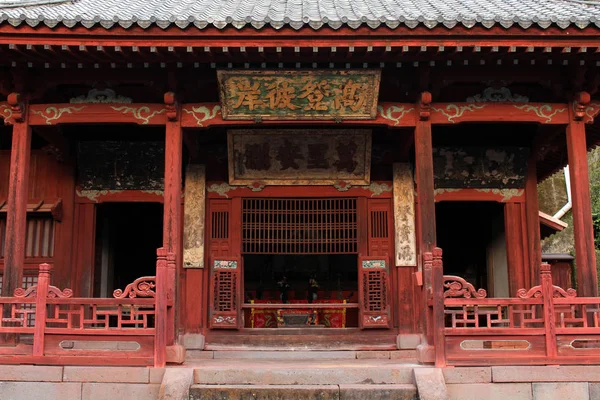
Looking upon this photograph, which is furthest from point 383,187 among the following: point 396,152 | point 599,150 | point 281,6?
point 599,150

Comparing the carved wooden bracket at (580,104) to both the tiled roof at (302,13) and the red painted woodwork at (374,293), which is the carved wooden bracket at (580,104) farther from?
the red painted woodwork at (374,293)

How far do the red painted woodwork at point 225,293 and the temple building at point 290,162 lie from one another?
3 cm

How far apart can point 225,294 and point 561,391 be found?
5.46 metres

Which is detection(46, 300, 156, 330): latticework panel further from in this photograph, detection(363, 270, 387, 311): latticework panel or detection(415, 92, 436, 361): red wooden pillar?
detection(415, 92, 436, 361): red wooden pillar

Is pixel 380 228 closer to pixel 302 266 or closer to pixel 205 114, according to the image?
pixel 205 114

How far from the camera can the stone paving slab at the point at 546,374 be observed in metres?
7.27

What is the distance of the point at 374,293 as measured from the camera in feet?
34.4

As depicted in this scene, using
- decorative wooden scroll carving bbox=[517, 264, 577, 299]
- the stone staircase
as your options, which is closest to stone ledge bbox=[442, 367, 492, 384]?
the stone staircase

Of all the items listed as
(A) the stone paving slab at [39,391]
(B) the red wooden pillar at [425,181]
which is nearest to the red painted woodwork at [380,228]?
(B) the red wooden pillar at [425,181]

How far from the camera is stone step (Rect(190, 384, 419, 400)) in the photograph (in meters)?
7.04

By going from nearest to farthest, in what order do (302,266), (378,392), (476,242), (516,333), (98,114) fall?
(378,392)
(516,333)
(98,114)
(476,242)
(302,266)

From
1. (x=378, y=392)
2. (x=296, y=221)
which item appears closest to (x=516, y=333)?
(x=378, y=392)

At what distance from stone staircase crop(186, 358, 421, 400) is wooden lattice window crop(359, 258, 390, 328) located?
275cm

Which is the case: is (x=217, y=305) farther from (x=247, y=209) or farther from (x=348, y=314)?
(x=348, y=314)
